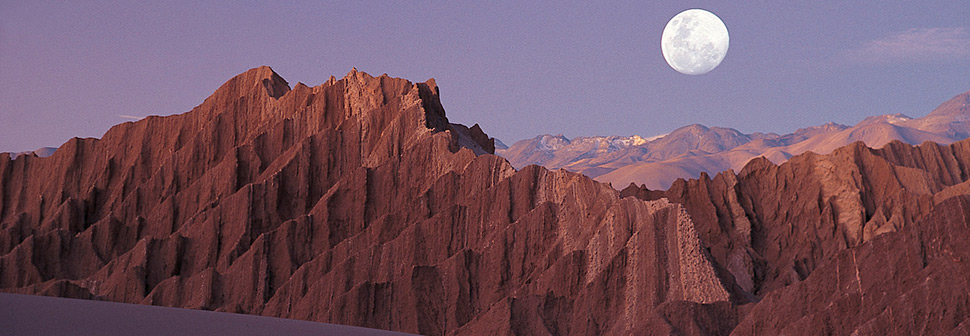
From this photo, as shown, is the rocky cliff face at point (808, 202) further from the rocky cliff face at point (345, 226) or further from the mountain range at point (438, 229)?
the rocky cliff face at point (345, 226)

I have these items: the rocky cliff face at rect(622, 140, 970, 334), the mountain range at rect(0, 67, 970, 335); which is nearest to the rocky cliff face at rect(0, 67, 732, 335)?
the mountain range at rect(0, 67, 970, 335)

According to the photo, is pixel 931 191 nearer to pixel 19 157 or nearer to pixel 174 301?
pixel 174 301

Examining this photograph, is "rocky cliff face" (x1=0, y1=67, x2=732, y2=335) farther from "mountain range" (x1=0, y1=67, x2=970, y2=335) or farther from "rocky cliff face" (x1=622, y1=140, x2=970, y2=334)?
"rocky cliff face" (x1=622, y1=140, x2=970, y2=334)

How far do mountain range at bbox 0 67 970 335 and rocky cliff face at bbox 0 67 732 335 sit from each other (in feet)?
0.34

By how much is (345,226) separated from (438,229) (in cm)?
718

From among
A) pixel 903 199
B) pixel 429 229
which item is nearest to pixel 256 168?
pixel 429 229

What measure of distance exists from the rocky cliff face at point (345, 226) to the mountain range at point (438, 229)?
4.1 inches

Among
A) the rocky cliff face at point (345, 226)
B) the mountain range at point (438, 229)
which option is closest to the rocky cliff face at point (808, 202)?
the mountain range at point (438, 229)

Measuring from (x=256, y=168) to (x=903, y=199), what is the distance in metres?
40.3

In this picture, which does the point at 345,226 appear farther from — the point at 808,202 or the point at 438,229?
the point at 808,202

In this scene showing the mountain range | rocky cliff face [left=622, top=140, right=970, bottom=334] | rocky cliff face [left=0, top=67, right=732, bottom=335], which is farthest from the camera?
rocky cliff face [left=622, top=140, right=970, bottom=334]

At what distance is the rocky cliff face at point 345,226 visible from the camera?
38.1 metres

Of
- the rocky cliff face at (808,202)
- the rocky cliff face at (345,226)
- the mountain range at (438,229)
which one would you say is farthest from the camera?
the rocky cliff face at (808,202)

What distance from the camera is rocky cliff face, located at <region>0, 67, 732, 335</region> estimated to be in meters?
38.1
